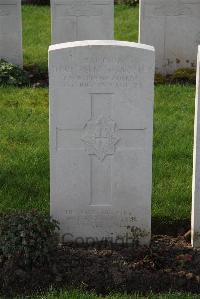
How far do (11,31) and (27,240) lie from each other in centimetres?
650

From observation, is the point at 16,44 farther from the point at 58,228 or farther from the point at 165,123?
the point at 58,228

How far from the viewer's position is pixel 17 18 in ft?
36.4

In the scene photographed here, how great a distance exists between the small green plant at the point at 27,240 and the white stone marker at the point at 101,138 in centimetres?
44

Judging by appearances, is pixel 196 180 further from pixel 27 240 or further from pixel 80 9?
pixel 80 9

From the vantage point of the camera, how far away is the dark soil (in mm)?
5184

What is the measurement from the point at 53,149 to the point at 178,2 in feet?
19.6

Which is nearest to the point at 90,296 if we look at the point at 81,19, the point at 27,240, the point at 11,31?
the point at 27,240

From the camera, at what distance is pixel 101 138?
5.65 meters

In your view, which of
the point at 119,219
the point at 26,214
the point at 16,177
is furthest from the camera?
the point at 16,177

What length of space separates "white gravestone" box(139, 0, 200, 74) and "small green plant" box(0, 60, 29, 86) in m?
1.89

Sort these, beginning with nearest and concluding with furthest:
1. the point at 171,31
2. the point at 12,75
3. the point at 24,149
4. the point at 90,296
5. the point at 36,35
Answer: the point at 90,296 → the point at 24,149 → the point at 12,75 → the point at 171,31 → the point at 36,35

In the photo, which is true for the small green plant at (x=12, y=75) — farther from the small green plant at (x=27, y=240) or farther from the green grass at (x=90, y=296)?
the green grass at (x=90, y=296)

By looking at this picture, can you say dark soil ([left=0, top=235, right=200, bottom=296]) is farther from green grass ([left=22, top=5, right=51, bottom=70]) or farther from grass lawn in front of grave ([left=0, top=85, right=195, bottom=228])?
green grass ([left=22, top=5, right=51, bottom=70])

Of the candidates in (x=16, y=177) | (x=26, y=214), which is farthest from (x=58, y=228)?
(x=16, y=177)
